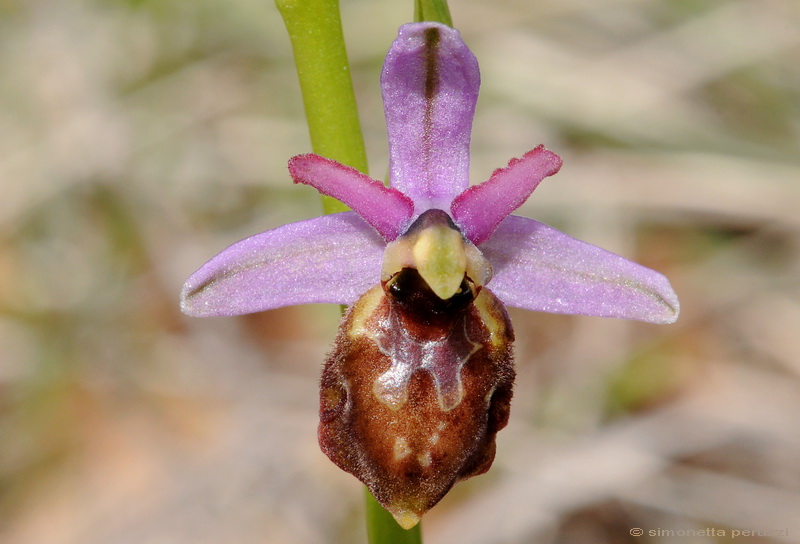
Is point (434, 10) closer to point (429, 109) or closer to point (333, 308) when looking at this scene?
point (429, 109)

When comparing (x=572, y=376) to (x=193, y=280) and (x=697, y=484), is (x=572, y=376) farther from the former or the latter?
(x=193, y=280)

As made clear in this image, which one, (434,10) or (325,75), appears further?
(434,10)

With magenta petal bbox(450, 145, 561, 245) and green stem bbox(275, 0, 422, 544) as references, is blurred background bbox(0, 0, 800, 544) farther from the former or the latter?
green stem bbox(275, 0, 422, 544)

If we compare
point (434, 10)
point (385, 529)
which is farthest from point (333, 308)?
point (434, 10)

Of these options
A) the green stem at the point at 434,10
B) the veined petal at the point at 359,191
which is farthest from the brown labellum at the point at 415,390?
the green stem at the point at 434,10

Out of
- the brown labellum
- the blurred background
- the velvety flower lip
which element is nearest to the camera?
the brown labellum

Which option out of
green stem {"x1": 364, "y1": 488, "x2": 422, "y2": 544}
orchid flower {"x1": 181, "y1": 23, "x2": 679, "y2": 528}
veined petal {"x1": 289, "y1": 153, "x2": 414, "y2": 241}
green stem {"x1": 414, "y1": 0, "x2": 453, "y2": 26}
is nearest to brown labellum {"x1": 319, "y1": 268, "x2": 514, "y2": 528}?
orchid flower {"x1": 181, "y1": 23, "x2": 679, "y2": 528}

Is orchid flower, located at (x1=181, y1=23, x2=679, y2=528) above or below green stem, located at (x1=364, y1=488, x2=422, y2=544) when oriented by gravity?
above

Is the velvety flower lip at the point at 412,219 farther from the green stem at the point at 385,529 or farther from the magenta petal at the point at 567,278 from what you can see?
the green stem at the point at 385,529
